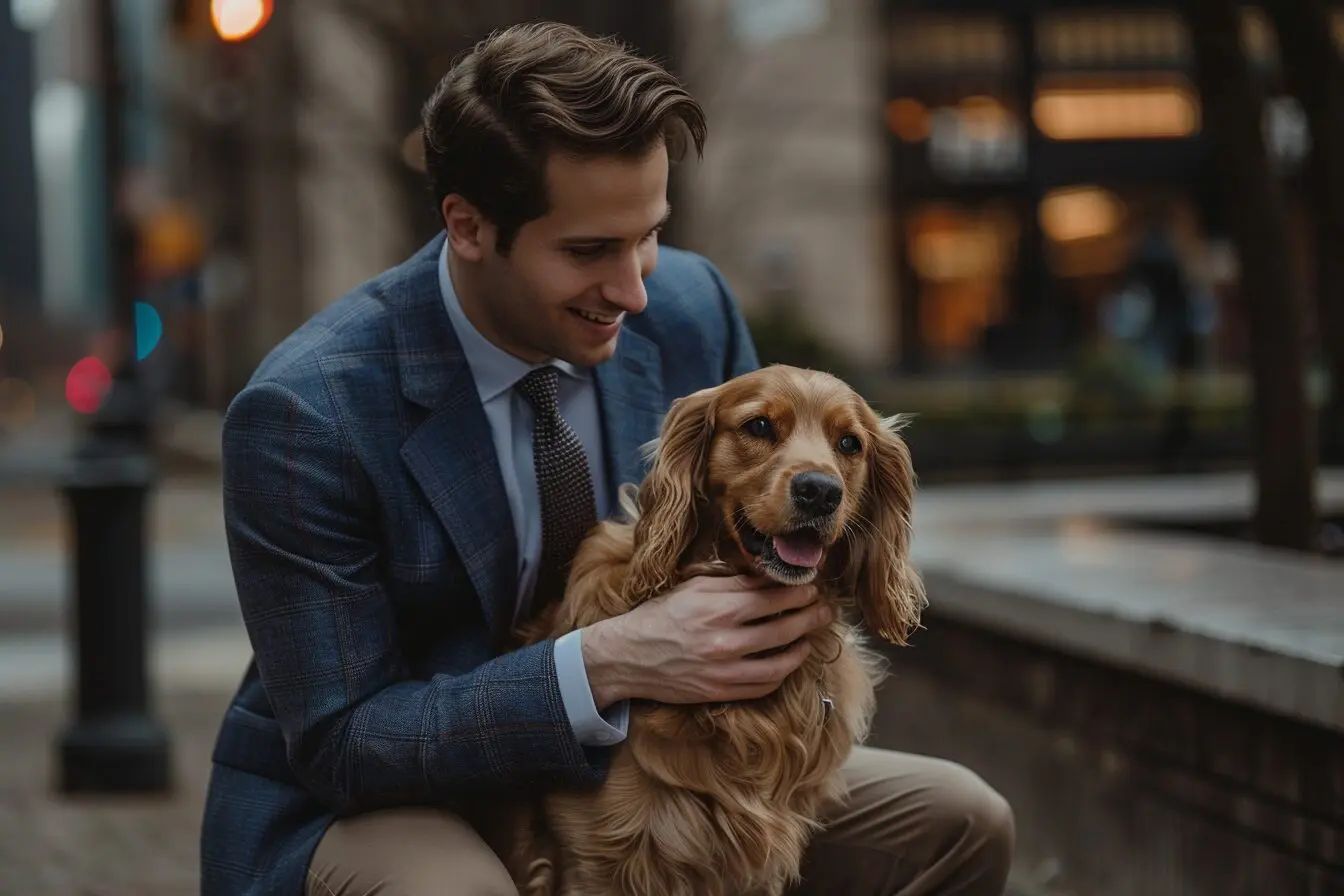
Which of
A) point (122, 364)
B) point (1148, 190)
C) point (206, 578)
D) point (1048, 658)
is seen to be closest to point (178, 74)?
point (1148, 190)

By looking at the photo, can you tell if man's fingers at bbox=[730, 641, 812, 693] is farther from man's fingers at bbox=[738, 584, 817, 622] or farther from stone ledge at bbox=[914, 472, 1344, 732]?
stone ledge at bbox=[914, 472, 1344, 732]

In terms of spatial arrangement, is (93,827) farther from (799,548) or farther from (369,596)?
(799,548)

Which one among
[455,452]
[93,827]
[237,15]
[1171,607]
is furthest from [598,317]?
[237,15]

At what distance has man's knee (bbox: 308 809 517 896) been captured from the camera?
109 inches

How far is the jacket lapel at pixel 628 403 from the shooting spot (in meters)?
3.26


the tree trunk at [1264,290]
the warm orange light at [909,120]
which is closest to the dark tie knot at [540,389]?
the tree trunk at [1264,290]

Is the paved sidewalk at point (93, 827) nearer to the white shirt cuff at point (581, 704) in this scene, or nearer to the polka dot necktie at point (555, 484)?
the polka dot necktie at point (555, 484)

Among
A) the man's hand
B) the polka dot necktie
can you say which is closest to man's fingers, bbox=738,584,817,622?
the man's hand

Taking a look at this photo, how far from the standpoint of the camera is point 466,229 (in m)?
3.05

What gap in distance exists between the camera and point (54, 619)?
1137 centimetres

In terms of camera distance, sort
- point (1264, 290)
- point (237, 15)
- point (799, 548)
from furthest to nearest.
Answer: point (237, 15)
point (1264, 290)
point (799, 548)

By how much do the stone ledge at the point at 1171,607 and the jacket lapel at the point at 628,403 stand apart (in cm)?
155

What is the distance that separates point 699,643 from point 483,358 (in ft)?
2.42

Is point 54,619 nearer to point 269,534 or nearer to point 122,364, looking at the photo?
point 122,364
